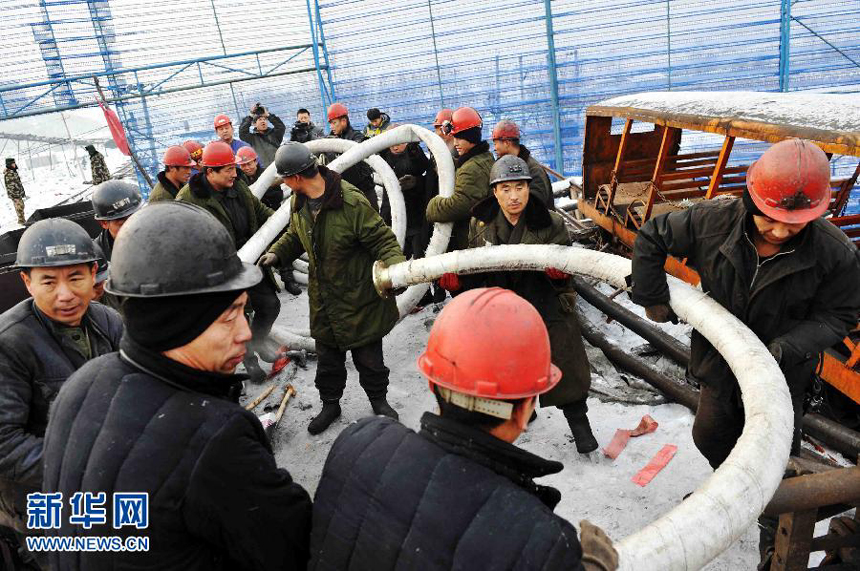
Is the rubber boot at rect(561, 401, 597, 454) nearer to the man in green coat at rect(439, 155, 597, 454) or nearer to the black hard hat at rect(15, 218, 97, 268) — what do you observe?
the man in green coat at rect(439, 155, 597, 454)

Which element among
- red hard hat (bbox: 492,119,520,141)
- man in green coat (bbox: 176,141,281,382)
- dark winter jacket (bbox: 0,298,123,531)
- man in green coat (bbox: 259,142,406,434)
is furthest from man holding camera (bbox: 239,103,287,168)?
dark winter jacket (bbox: 0,298,123,531)

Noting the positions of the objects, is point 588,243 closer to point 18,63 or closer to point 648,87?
point 648,87

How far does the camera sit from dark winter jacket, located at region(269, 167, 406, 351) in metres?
3.75

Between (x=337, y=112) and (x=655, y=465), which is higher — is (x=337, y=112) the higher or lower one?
the higher one

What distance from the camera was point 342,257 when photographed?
3.82 meters

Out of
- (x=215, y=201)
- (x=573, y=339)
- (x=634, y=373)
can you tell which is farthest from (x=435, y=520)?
(x=215, y=201)

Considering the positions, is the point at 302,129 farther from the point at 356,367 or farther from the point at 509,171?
the point at 509,171

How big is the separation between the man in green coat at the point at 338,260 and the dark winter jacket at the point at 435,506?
2.43 m

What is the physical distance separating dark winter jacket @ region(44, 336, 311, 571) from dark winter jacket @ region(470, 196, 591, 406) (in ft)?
7.79

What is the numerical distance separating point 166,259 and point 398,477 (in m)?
0.75

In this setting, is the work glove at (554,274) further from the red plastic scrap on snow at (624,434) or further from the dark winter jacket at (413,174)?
the dark winter jacket at (413,174)

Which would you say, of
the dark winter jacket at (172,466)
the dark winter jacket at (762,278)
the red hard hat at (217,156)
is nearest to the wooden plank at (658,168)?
the dark winter jacket at (762,278)

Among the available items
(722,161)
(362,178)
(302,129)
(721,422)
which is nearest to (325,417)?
(721,422)

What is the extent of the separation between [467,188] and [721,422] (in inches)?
104
